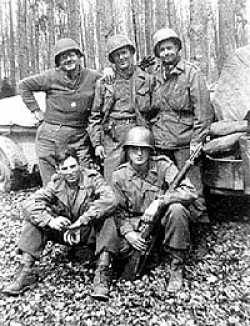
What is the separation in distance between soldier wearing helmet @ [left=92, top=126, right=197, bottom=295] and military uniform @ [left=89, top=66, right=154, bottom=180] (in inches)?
23.0

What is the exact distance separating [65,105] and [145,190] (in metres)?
1.78

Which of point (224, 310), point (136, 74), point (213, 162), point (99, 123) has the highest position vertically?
point (136, 74)

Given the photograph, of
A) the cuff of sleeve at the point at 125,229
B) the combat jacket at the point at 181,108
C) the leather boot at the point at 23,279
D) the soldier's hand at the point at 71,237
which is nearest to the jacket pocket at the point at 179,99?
the combat jacket at the point at 181,108

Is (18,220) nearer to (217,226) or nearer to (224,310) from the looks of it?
(217,226)

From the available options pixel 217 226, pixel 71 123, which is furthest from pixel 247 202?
pixel 71 123

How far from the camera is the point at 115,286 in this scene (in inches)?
180

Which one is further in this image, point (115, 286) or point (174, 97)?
point (174, 97)

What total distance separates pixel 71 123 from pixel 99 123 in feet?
1.70

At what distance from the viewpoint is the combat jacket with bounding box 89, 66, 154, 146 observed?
5445mm

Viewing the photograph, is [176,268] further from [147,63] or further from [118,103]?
[147,63]

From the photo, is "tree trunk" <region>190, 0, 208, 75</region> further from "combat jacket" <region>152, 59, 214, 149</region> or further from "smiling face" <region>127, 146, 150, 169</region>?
"smiling face" <region>127, 146, 150, 169</region>

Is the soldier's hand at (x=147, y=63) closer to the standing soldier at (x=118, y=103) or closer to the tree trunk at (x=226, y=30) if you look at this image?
the standing soldier at (x=118, y=103)

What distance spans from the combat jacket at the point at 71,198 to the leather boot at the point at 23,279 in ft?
1.26

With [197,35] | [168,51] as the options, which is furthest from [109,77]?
[197,35]
